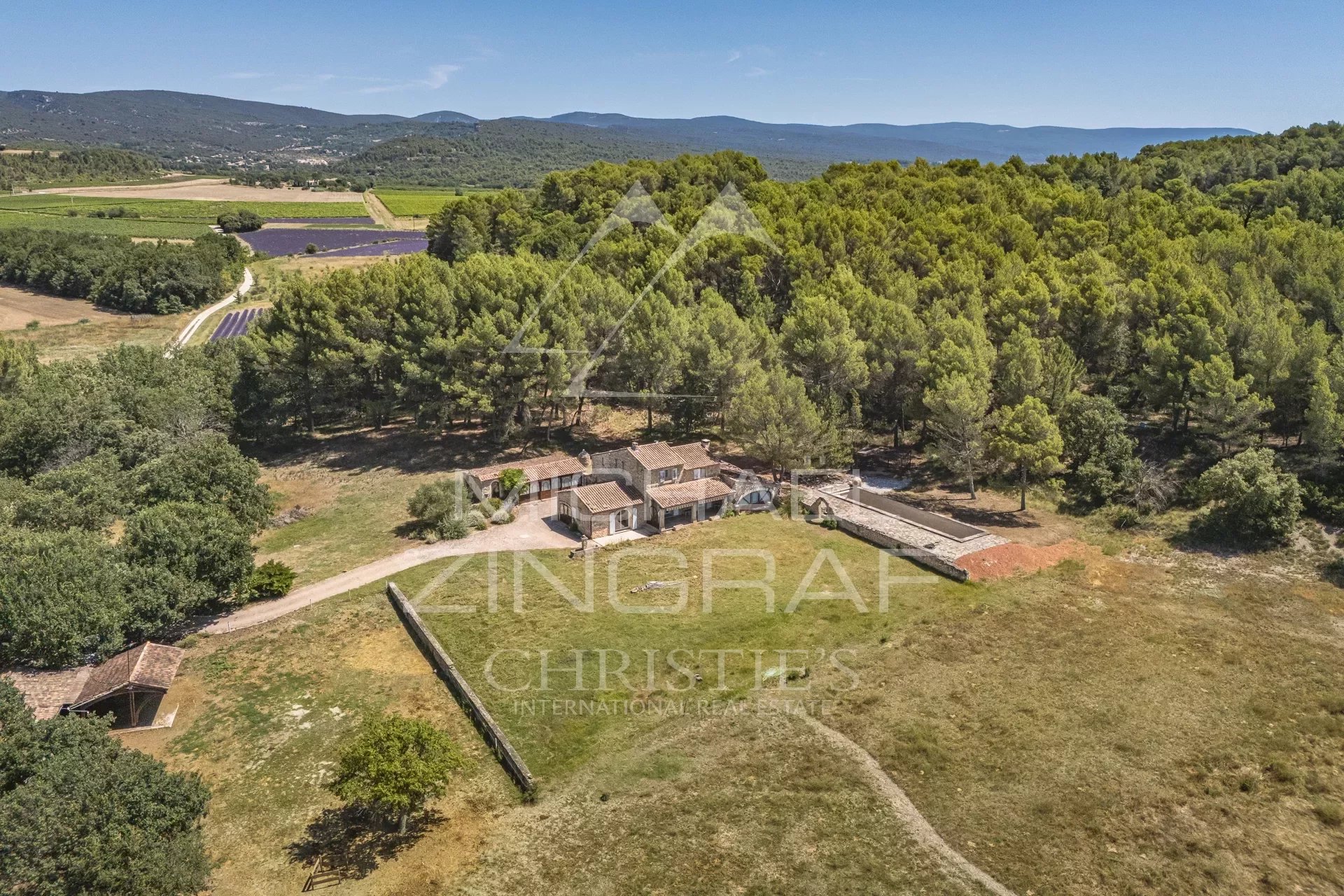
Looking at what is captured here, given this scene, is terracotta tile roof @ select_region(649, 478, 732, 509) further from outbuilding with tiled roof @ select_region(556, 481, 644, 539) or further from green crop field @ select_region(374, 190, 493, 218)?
green crop field @ select_region(374, 190, 493, 218)

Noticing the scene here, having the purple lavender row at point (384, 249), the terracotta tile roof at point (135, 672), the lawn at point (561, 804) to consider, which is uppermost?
the purple lavender row at point (384, 249)

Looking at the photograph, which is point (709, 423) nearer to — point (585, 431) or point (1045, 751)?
point (585, 431)

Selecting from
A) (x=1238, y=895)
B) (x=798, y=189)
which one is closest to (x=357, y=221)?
(x=798, y=189)

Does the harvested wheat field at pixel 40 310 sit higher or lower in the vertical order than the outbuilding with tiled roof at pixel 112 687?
higher

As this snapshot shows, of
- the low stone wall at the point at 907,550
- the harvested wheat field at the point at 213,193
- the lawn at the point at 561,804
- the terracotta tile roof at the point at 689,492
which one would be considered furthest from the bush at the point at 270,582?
the harvested wheat field at the point at 213,193

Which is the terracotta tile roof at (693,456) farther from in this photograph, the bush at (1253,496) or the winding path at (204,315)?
the winding path at (204,315)

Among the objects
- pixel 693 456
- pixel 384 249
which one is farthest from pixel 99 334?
pixel 693 456

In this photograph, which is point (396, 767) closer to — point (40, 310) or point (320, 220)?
point (40, 310)
